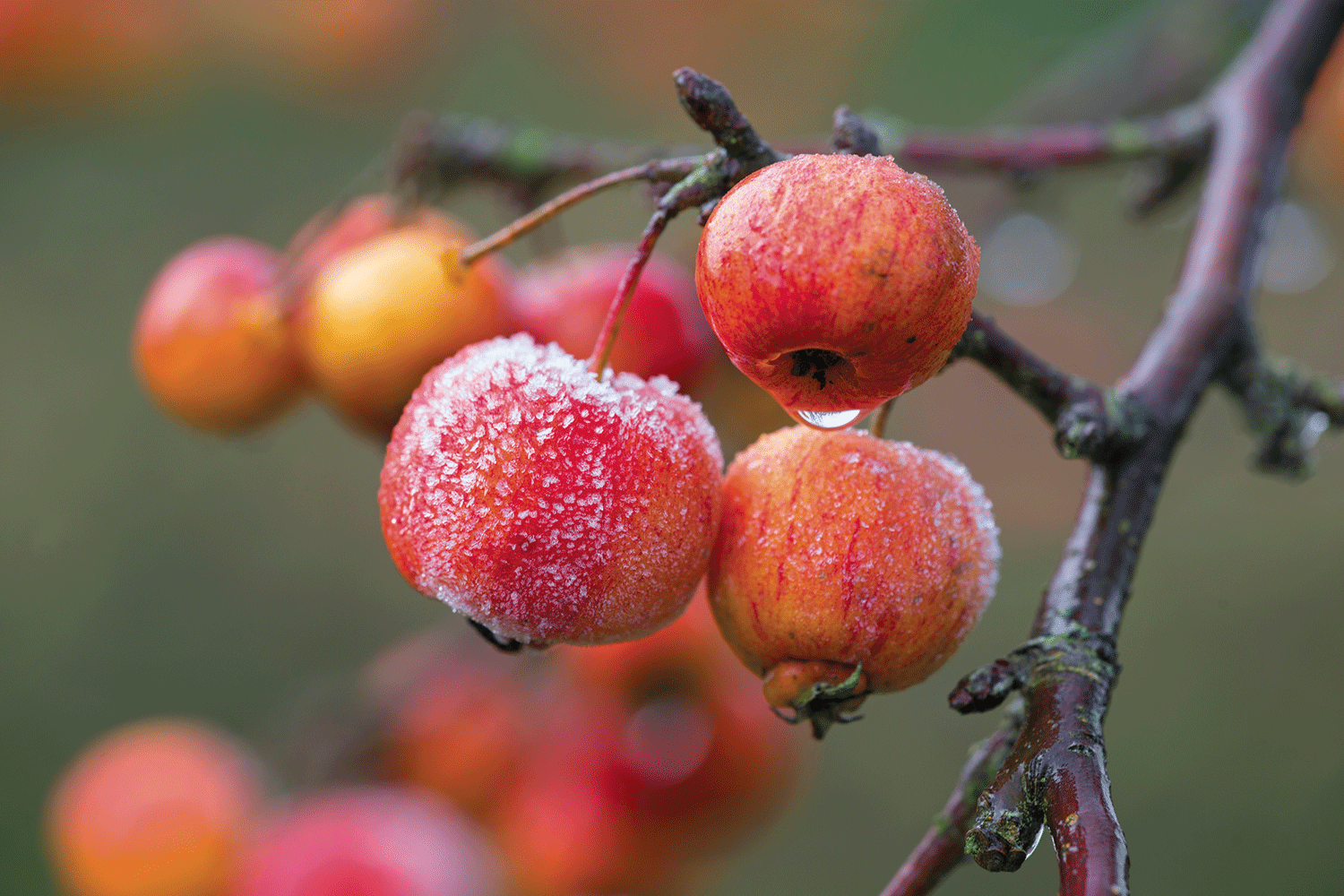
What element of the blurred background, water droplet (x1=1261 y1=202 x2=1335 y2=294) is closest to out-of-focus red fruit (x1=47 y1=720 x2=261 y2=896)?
the blurred background

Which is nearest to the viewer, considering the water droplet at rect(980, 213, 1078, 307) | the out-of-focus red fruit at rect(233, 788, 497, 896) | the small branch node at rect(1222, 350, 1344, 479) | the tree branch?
the tree branch

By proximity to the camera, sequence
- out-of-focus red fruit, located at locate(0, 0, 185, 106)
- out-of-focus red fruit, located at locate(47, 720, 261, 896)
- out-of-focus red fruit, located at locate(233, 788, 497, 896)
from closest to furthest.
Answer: out-of-focus red fruit, located at locate(233, 788, 497, 896), out-of-focus red fruit, located at locate(47, 720, 261, 896), out-of-focus red fruit, located at locate(0, 0, 185, 106)

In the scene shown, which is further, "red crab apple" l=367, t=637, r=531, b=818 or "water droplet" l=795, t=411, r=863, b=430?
"red crab apple" l=367, t=637, r=531, b=818

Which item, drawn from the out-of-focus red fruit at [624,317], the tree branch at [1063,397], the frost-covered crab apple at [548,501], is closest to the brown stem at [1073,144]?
the out-of-focus red fruit at [624,317]

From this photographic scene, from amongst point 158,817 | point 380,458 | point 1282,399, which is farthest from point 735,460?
point 380,458

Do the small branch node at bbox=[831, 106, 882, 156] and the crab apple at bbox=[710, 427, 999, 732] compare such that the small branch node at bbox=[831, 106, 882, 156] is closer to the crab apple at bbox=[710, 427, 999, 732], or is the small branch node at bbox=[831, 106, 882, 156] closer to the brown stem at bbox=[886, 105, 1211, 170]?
the crab apple at bbox=[710, 427, 999, 732]

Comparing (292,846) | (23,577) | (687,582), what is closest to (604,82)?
(23,577)

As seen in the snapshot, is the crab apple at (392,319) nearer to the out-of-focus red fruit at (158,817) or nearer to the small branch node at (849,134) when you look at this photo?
the small branch node at (849,134)
